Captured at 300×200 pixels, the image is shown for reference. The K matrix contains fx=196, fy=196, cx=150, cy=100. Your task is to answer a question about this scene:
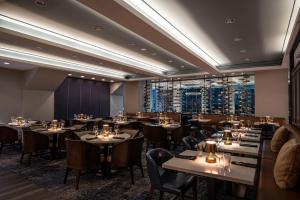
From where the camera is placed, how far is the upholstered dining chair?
239 cm

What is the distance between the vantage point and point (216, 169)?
212 cm

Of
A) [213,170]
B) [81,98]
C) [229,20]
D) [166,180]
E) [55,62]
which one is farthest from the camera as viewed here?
[81,98]

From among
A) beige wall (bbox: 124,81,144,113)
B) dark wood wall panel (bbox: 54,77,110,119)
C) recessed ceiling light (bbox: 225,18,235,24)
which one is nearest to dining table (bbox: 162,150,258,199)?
recessed ceiling light (bbox: 225,18,235,24)

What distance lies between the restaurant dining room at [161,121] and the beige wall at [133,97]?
3.56 metres

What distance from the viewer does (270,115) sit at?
25.7ft

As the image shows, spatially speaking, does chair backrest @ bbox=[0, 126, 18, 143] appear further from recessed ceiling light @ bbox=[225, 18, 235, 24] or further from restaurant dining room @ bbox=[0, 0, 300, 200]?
recessed ceiling light @ bbox=[225, 18, 235, 24]

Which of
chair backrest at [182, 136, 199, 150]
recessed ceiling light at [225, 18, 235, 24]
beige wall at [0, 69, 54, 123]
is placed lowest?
chair backrest at [182, 136, 199, 150]

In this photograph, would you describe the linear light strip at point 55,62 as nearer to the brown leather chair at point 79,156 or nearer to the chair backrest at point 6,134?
the chair backrest at point 6,134

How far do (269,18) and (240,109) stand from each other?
6520mm

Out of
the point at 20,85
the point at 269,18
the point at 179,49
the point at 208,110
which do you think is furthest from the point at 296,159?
the point at 20,85

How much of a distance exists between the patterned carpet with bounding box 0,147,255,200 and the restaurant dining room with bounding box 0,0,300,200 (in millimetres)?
19

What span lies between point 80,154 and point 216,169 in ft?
7.74

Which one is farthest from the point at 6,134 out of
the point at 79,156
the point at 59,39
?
the point at 79,156

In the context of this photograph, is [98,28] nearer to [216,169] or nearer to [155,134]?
[155,134]
